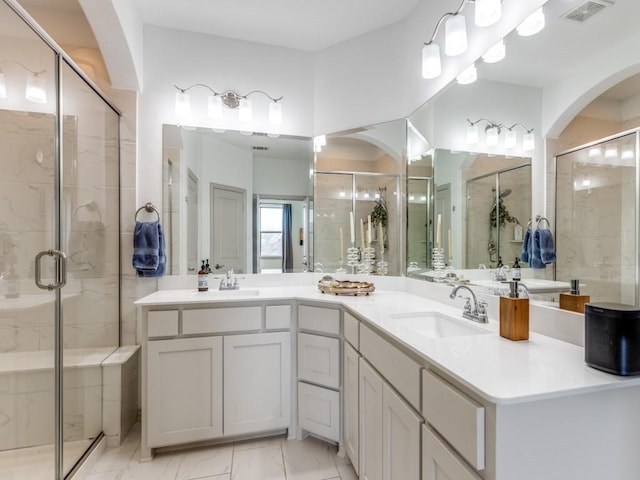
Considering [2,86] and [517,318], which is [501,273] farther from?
[2,86]

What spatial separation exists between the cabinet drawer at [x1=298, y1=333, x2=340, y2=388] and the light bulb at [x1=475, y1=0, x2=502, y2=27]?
174 centimetres

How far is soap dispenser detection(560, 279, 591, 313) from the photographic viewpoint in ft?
3.52

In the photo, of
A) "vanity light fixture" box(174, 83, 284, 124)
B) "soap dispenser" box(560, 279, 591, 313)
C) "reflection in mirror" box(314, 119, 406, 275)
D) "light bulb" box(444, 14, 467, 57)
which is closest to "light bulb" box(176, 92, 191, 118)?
"vanity light fixture" box(174, 83, 284, 124)

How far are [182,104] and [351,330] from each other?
6.64 feet

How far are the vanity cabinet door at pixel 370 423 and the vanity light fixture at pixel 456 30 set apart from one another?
64.4 inches

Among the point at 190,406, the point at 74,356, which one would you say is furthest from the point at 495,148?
the point at 74,356

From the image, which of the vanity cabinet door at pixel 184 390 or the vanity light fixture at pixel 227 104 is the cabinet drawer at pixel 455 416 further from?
the vanity light fixture at pixel 227 104

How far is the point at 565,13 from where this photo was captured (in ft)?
3.73

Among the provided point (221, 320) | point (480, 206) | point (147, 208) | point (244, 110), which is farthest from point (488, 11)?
point (147, 208)

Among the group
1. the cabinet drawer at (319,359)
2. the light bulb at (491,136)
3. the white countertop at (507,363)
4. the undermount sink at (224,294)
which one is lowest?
the cabinet drawer at (319,359)

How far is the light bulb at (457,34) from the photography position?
1.62 meters

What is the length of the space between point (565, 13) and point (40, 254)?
2.52 m

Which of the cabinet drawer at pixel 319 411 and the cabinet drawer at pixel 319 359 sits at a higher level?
the cabinet drawer at pixel 319 359

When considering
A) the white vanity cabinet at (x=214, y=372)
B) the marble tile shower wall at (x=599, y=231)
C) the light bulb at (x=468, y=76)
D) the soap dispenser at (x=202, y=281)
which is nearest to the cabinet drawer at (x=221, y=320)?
the white vanity cabinet at (x=214, y=372)
